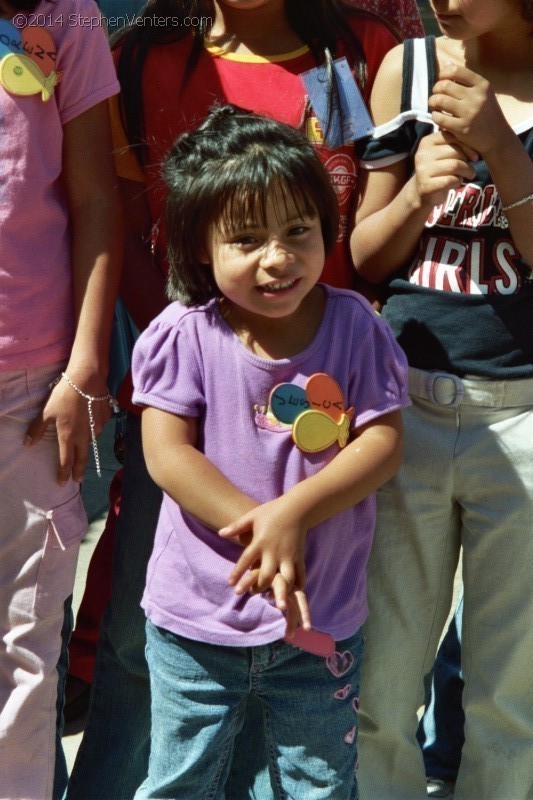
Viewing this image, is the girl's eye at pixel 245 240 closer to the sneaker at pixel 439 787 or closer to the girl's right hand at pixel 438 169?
the girl's right hand at pixel 438 169

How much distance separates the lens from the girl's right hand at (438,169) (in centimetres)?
204

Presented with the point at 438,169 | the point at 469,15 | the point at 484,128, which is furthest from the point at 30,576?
the point at 469,15

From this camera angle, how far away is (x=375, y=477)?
6.68ft

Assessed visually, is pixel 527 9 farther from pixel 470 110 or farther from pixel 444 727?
pixel 444 727

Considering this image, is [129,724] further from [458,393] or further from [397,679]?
[458,393]

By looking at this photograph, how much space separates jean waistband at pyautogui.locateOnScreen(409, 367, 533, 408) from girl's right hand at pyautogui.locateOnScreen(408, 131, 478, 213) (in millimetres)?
338

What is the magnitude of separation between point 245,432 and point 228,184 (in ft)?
1.37

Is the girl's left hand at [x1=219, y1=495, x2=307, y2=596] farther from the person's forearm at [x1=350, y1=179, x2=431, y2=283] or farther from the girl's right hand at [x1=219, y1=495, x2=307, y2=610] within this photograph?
the person's forearm at [x1=350, y1=179, x2=431, y2=283]

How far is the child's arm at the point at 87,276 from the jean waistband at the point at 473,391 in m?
0.63

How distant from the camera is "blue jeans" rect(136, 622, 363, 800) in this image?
6.69 feet

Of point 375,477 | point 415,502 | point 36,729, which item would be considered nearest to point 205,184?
point 375,477

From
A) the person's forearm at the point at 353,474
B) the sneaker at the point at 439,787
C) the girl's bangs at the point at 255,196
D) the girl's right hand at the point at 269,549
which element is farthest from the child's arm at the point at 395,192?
the sneaker at the point at 439,787

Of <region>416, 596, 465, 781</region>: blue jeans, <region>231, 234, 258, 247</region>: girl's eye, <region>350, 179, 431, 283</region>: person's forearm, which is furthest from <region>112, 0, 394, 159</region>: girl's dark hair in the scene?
<region>416, 596, 465, 781</region>: blue jeans

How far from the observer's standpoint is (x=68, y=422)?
223 cm
